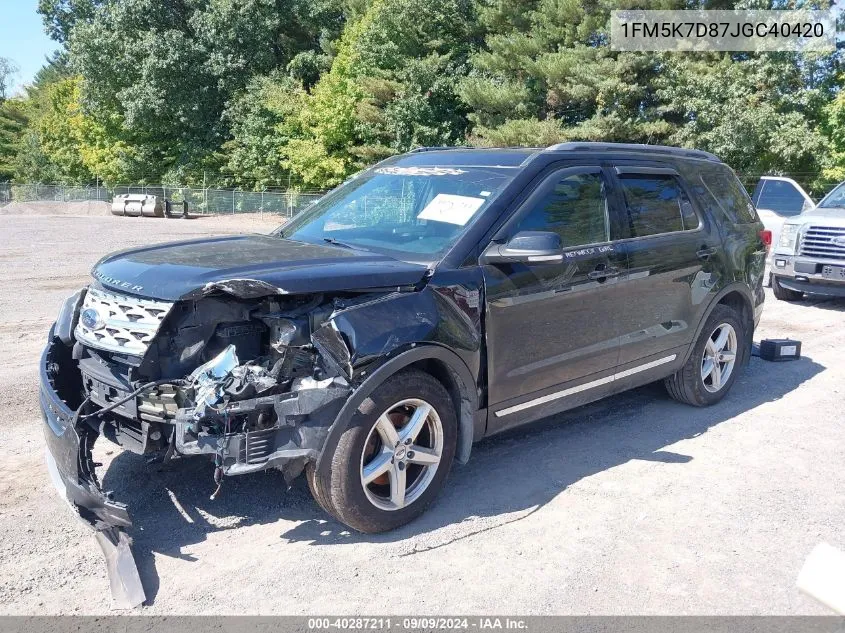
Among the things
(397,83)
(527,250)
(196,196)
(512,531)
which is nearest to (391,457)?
(512,531)

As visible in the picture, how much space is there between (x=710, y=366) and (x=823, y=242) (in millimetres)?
6042

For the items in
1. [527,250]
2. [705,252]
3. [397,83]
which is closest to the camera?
[527,250]

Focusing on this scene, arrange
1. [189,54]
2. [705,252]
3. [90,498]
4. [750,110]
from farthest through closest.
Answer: [189,54], [750,110], [705,252], [90,498]

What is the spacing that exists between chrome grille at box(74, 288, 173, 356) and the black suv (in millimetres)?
10

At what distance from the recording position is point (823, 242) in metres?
10.7

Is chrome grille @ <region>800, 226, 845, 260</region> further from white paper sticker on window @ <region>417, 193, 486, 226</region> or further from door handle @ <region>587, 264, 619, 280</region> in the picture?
white paper sticker on window @ <region>417, 193, 486, 226</region>

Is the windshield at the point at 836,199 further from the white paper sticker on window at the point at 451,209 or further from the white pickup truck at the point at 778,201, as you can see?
the white paper sticker on window at the point at 451,209

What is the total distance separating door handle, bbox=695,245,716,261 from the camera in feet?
18.4

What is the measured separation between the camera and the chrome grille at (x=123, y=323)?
3.42 metres

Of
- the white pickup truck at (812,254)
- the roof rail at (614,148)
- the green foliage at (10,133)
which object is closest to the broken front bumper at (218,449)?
the roof rail at (614,148)

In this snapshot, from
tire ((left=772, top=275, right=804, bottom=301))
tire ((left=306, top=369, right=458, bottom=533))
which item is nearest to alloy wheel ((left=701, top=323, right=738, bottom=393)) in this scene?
tire ((left=306, top=369, right=458, bottom=533))

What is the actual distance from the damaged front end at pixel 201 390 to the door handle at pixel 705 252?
3.12 meters

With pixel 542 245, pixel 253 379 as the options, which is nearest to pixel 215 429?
pixel 253 379

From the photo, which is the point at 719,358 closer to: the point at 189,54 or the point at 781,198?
the point at 781,198
